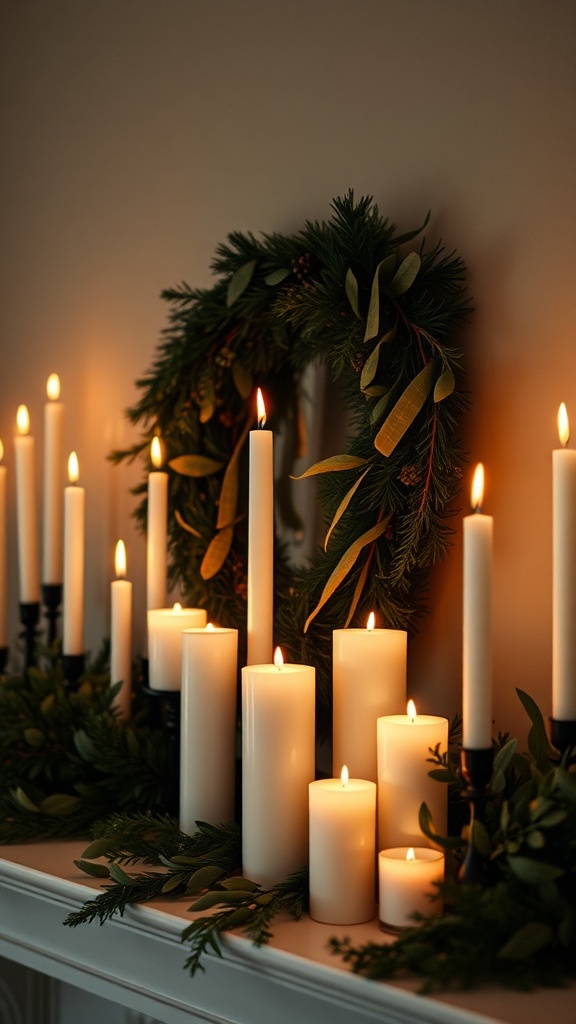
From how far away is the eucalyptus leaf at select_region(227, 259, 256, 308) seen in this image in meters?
1.08

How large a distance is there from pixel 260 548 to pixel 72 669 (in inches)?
15.7

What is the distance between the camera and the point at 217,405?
1168mm

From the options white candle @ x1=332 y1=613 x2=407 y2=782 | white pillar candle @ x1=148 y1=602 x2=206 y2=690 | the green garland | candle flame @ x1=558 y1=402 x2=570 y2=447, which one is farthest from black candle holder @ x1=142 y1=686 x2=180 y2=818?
candle flame @ x1=558 y1=402 x2=570 y2=447

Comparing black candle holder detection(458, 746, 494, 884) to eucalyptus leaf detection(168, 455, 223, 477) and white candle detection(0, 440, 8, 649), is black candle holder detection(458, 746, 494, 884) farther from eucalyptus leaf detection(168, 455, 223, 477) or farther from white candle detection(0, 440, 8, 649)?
white candle detection(0, 440, 8, 649)

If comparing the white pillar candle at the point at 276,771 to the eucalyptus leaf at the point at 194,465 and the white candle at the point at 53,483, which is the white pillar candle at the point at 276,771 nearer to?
the eucalyptus leaf at the point at 194,465

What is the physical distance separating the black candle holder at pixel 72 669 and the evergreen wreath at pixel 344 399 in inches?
6.7

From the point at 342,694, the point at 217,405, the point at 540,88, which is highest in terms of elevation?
the point at 540,88

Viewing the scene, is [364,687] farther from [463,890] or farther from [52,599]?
[52,599]

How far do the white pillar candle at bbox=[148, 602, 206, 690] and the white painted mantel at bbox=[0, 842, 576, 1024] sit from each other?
187 mm

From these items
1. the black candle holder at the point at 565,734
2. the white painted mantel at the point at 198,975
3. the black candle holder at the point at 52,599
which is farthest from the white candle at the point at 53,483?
the black candle holder at the point at 565,734

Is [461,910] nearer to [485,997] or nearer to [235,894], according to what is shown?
[485,997]

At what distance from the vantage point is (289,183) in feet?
3.78

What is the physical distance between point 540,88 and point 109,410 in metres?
0.73

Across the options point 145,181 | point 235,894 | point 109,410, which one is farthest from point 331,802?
point 145,181
